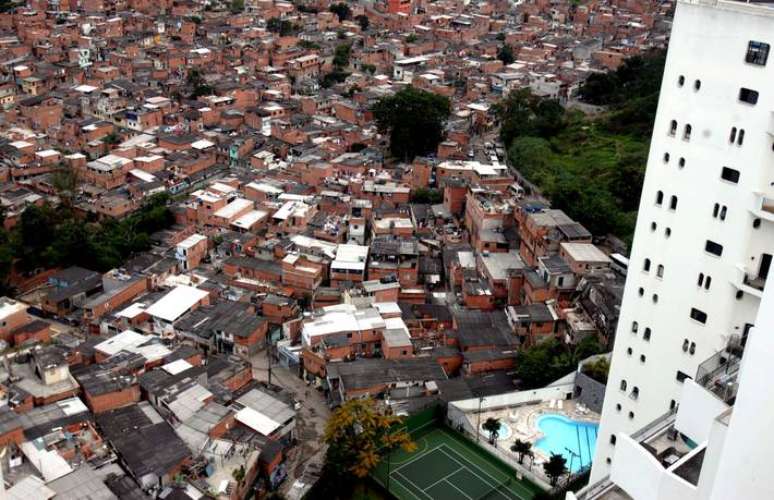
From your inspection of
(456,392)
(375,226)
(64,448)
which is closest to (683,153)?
(456,392)

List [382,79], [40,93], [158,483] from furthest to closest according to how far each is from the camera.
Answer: [382,79]
[40,93]
[158,483]

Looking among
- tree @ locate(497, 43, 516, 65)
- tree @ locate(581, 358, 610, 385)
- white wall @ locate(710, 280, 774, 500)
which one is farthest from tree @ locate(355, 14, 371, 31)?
white wall @ locate(710, 280, 774, 500)

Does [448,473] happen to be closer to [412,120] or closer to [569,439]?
[569,439]

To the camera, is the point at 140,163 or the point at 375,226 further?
the point at 140,163

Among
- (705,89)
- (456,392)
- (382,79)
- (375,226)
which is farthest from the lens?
(382,79)

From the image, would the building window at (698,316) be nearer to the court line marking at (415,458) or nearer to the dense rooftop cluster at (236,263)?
the dense rooftop cluster at (236,263)

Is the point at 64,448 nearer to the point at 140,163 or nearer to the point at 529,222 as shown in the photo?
the point at 529,222
